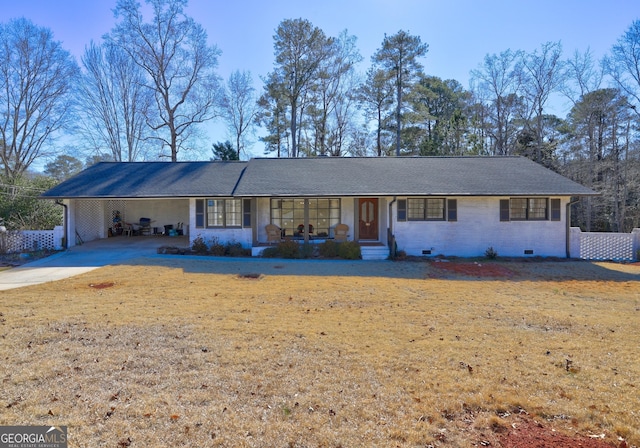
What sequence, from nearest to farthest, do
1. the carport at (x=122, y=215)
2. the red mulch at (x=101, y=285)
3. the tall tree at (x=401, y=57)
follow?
the red mulch at (x=101, y=285)
the carport at (x=122, y=215)
the tall tree at (x=401, y=57)

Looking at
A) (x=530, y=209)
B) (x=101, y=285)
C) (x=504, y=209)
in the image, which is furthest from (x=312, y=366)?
(x=530, y=209)

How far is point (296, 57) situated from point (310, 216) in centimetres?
1760

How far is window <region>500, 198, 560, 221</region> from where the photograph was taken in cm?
1433

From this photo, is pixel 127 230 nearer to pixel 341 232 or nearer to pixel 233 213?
pixel 233 213

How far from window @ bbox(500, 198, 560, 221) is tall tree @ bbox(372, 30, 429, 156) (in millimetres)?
14130

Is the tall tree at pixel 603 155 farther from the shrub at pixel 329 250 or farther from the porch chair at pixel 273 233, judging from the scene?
the porch chair at pixel 273 233

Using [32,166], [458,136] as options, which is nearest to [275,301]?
[458,136]

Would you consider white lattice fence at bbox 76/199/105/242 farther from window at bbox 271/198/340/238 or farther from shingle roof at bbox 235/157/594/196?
window at bbox 271/198/340/238

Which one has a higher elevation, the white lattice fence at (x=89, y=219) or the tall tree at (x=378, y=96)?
the tall tree at (x=378, y=96)

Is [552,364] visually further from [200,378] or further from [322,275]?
[322,275]

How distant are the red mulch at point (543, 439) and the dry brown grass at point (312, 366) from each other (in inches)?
4.3

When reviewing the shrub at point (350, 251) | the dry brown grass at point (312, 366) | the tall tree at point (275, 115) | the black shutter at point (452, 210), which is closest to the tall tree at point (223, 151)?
the tall tree at point (275, 115)

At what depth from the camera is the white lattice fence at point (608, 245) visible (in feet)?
47.0

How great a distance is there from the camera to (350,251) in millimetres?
13547
